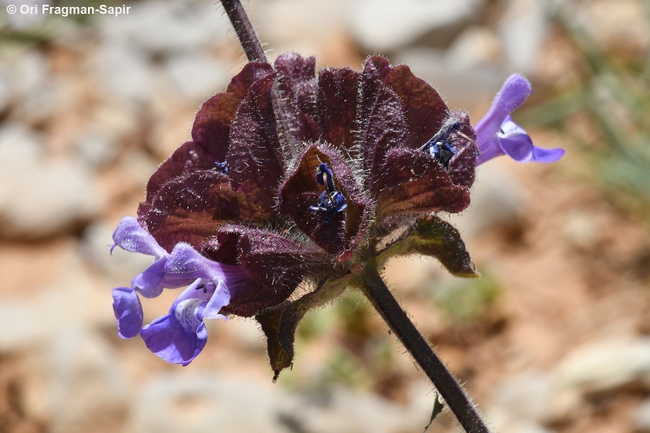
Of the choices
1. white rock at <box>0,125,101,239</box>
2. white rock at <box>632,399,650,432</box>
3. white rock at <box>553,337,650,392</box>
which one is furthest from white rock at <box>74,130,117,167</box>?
white rock at <box>632,399,650,432</box>

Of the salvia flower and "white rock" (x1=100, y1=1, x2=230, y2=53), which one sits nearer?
the salvia flower

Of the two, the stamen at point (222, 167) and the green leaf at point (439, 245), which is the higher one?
the stamen at point (222, 167)

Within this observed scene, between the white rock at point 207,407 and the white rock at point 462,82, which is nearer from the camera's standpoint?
the white rock at point 207,407

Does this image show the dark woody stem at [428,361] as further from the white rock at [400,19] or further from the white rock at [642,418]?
the white rock at [400,19]

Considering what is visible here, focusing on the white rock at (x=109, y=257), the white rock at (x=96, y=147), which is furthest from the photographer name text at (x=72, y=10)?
the white rock at (x=109, y=257)

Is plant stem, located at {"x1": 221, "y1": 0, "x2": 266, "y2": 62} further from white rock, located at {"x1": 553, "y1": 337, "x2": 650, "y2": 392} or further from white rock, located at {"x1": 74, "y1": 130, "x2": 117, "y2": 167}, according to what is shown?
white rock, located at {"x1": 74, "y1": 130, "x2": 117, "y2": 167}

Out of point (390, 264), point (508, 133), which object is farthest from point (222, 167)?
point (390, 264)

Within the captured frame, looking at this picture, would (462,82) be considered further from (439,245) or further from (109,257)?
(439,245)
